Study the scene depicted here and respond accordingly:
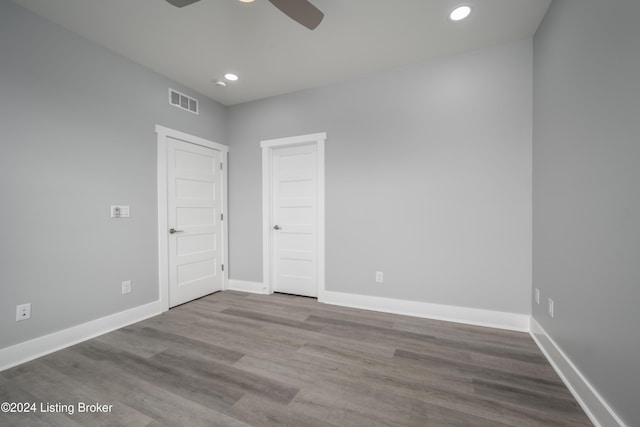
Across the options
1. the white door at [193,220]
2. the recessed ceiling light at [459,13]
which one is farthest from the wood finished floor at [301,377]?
the recessed ceiling light at [459,13]

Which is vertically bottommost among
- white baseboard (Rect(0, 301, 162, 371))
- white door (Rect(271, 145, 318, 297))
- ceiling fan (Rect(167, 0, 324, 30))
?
white baseboard (Rect(0, 301, 162, 371))

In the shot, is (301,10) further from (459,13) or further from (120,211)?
(120,211)

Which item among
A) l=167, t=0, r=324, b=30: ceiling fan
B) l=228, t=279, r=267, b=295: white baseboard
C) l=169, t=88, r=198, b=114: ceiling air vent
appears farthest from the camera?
l=228, t=279, r=267, b=295: white baseboard

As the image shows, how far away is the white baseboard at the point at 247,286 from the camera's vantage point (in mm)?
3741

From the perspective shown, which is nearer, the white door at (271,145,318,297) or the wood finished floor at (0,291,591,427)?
the wood finished floor at (0,291,591,427)

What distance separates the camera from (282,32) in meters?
2.33

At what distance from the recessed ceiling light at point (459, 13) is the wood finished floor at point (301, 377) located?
2.83 meters

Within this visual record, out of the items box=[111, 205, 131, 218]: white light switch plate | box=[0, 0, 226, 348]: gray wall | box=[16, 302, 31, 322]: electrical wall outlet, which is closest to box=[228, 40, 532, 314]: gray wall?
box=[0, 0, 226, 348]: gray wall

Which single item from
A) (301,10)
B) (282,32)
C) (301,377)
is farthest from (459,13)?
(301,377)

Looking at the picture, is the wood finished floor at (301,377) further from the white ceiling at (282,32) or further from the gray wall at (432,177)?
the white ceiling at (282,32)

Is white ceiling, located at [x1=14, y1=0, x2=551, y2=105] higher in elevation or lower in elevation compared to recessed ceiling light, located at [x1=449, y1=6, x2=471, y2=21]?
higher

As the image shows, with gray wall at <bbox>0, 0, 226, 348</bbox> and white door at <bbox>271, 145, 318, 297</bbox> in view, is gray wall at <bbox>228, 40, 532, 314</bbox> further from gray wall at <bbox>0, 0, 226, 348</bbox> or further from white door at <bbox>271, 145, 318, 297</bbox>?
gray wall at <bbox>0, 0, 226, 348</bbox>

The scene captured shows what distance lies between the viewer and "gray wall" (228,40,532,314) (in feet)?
8.22

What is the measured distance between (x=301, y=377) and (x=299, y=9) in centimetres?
255
